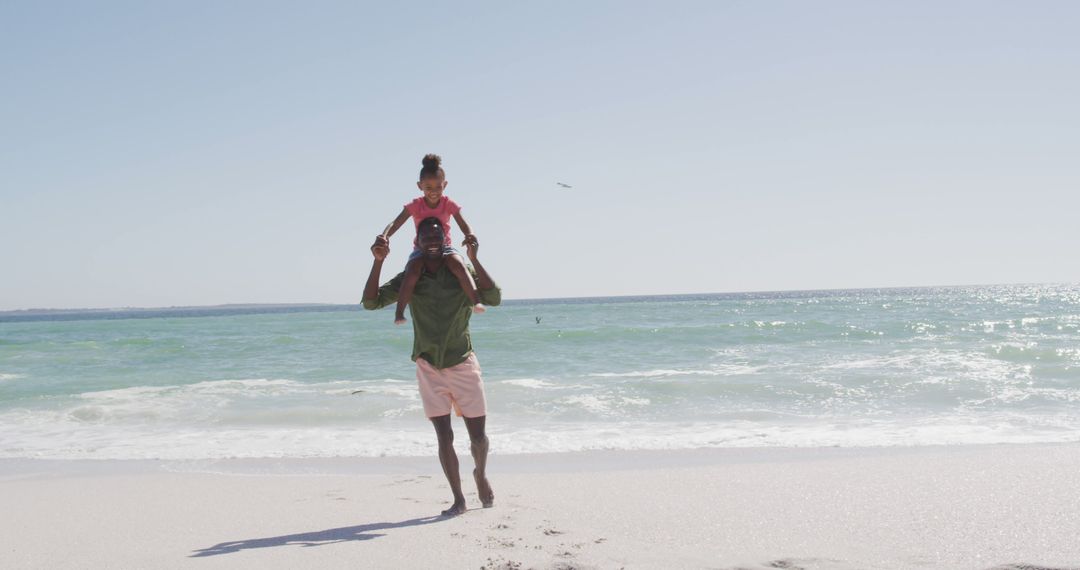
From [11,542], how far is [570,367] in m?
12.4

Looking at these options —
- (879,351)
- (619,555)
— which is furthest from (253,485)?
(879,351)

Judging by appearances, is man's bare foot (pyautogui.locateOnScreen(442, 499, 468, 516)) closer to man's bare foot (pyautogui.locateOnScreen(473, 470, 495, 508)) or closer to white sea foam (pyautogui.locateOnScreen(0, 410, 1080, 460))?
man's bare foot (pyautogui.locateOnScreen(473, 470, 495, 508))

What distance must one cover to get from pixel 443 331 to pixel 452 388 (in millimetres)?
336

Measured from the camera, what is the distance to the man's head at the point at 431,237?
4.32 m

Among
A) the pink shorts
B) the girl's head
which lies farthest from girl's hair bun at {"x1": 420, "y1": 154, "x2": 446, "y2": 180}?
the pink shorts

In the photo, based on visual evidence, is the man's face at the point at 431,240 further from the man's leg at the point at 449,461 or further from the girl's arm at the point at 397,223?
the man's leg at the point at 449,461

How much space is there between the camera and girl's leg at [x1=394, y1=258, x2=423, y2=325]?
4.24m

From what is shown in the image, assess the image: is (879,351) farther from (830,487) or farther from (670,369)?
(830,487)

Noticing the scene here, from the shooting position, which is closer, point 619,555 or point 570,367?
point 619,555

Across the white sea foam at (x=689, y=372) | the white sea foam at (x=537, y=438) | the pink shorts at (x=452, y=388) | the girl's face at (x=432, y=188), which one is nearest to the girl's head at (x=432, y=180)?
the girl's face at (x=432, y=188)

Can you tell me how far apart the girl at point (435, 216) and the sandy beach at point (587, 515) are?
1221 mm

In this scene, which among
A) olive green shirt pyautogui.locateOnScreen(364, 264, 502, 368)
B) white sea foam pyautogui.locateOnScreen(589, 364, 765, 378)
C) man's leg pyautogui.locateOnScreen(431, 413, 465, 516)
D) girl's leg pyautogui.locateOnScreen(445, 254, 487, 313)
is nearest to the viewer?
girl's leg pyautogui.locateOnScreen(445, 254, 487, 313)

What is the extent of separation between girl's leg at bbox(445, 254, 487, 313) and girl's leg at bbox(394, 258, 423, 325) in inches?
6.6

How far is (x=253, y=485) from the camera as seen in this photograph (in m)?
5.72
